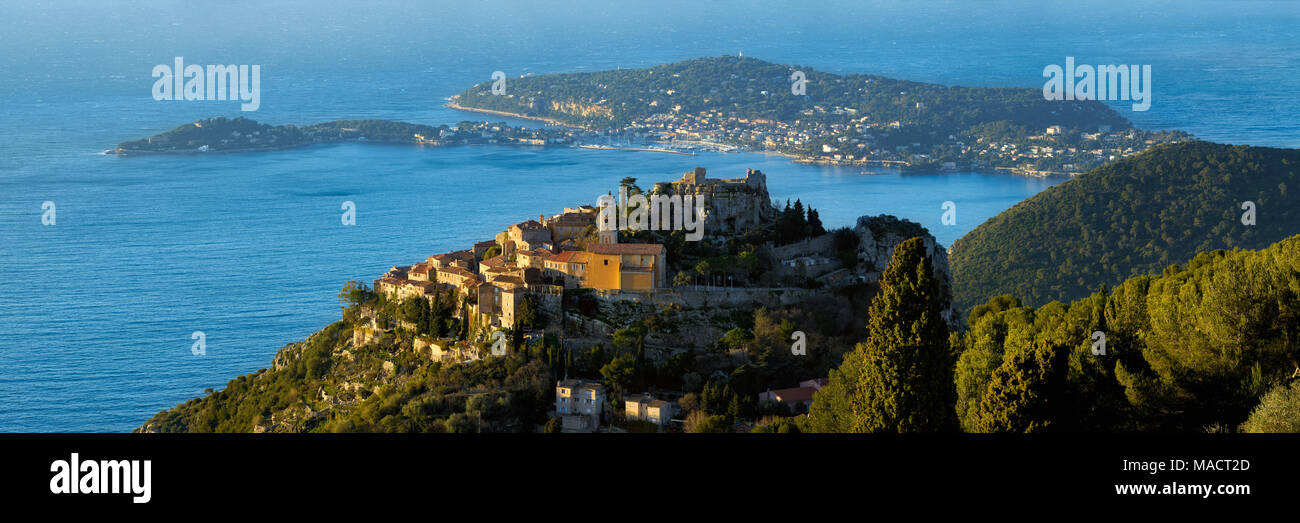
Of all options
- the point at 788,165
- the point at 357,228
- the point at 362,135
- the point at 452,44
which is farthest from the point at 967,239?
the point at 452,44

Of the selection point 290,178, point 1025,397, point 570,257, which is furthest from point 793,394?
point 290,178

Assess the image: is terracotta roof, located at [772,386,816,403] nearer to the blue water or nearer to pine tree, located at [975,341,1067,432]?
pine tree, located at [975,341,1067,432]

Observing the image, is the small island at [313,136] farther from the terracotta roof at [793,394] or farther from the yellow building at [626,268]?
the terracotta roof at [793,394]

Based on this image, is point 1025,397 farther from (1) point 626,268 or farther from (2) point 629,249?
(2) point 629,249

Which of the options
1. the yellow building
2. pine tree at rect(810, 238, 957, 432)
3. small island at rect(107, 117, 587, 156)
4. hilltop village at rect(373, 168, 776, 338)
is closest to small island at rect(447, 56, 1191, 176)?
small island at rect(107, 117, 587, 156)

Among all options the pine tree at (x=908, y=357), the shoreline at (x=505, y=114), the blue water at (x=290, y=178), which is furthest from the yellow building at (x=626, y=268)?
the shoreline at (x=505, y=114)
